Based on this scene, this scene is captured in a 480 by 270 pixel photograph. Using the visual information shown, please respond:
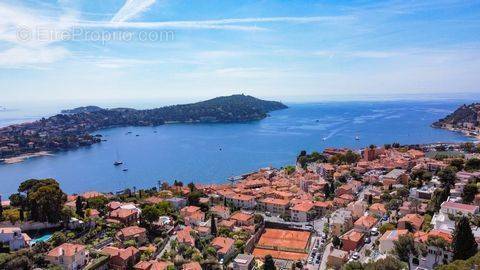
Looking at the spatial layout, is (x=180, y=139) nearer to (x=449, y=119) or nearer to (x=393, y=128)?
(x=393, y=128)

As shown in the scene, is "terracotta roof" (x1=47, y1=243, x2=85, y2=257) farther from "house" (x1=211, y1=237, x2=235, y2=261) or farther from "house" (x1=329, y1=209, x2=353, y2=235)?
"house" (x1=329, y1=209, x2=353, y2=235)

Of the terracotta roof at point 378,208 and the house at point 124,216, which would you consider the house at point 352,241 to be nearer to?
the terracotta roof at point 378,208

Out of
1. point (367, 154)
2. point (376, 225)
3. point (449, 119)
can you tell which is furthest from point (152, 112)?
point (376, 225)

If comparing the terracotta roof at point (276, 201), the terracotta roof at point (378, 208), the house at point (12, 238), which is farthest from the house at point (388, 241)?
the house at point (12, 238)

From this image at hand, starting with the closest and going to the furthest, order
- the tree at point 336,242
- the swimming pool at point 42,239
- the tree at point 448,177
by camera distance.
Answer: the swimming pool at point 42,239 < the tree at point 336,242 < the tree at point 448,177

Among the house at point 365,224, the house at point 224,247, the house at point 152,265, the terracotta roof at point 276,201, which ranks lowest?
the house at point 224,247

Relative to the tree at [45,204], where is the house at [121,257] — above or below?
below
